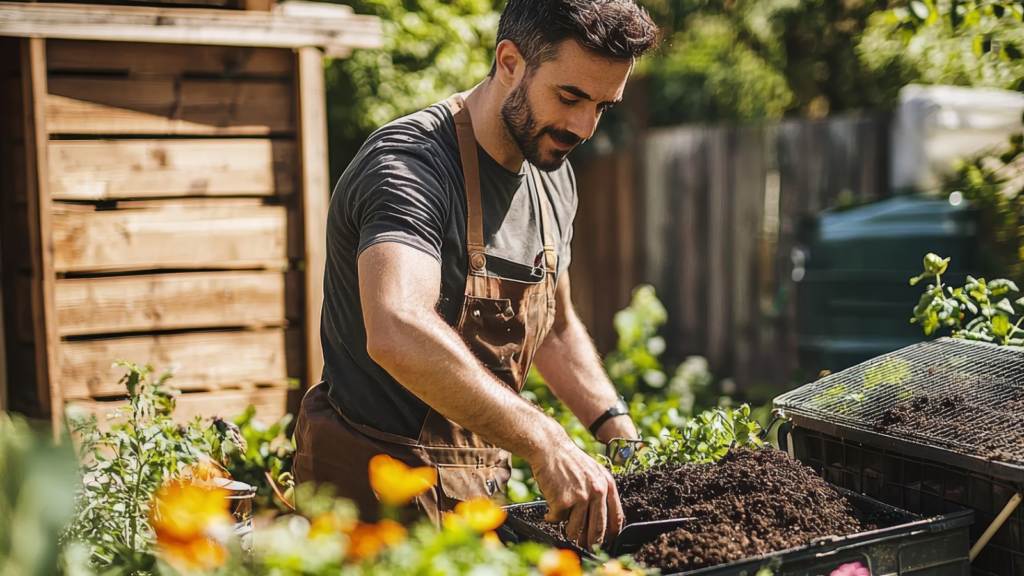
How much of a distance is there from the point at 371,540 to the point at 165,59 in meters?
2.93

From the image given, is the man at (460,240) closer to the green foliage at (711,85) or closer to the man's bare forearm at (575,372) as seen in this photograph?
the man's bare forearm at (575,372)

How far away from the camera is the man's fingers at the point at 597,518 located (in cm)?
151

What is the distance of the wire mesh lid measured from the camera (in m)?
1.51

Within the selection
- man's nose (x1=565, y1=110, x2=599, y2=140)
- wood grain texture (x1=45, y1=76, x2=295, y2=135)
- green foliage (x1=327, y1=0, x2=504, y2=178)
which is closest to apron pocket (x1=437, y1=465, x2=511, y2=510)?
man's nose (x1=565, y1=110, x2=599, y2=140)

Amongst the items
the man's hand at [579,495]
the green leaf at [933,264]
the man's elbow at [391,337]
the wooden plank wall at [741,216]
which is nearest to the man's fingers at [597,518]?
the man's hand at [579,495]

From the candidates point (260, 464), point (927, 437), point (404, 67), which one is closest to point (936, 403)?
point (927, 437)

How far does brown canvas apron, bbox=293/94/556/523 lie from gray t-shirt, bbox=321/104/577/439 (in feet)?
0.07

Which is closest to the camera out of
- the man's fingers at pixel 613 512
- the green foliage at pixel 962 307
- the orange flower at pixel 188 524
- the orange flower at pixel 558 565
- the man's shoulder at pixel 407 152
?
the orange flower at pixel 188 524

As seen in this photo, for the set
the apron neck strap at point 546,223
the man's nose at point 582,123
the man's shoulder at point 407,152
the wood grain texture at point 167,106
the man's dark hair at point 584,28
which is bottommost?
the apron neck strap at point 546,223

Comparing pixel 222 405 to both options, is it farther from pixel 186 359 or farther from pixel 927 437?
pixel 927 437

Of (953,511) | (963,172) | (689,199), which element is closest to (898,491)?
(953,511)

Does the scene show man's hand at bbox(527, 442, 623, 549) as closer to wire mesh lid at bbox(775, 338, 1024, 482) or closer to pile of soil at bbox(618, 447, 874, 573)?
pile of soil at bbox(618, 447, 874, 573)

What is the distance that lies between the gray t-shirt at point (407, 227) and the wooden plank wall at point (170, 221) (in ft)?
5.00

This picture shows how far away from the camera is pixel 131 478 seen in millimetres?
1836
